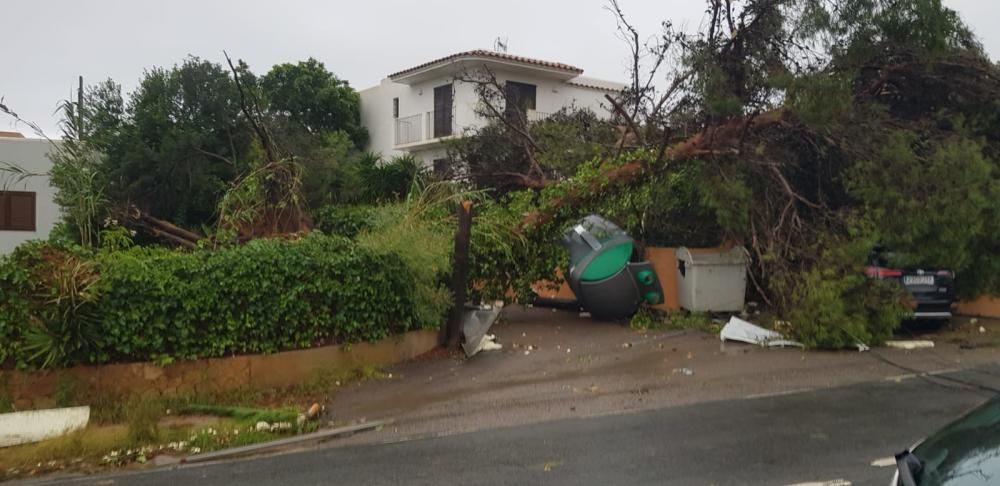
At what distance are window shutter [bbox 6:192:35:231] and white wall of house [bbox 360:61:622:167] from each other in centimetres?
1240

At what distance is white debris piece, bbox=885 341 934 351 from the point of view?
11.6 metres

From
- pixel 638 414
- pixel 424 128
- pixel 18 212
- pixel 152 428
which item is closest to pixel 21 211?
pixel 18 212

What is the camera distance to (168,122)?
22.3 metres

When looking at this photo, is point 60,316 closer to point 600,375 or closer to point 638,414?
point 638,414

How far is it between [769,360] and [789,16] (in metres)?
5.92

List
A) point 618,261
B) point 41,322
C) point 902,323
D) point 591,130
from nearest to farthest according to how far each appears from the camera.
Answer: point 41,322
point 902,323
point 618,261
point 591,130

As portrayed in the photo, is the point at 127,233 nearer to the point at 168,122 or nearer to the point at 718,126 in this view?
the point at 718,126

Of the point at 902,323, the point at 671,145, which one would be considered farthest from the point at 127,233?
the point at 902,323

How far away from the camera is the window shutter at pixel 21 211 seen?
26.1m

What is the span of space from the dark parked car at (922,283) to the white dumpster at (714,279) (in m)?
2.36

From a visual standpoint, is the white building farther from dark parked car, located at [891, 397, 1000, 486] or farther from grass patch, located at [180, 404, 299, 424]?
dark parked car, located at [891, 397, 1000, 486]

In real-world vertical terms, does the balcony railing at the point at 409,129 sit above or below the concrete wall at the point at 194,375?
above

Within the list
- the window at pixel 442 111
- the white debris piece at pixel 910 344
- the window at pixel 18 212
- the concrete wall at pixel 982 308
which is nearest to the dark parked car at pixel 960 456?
the white debris piece at pixel 910 344

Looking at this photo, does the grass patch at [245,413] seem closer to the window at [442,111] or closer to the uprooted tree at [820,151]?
the uprooted tree at [820,151]
